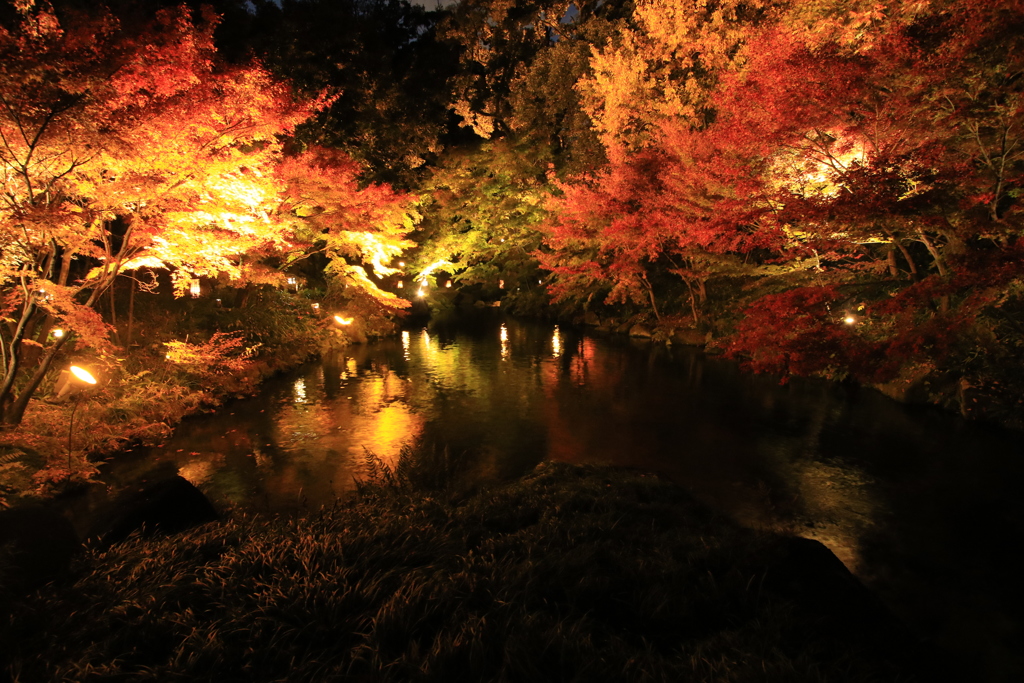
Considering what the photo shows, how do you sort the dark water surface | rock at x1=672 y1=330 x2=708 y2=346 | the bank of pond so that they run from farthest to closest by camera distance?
rock at x1=672 y1=330 x2=708 y2=346, the dark water surface, the bank of pond

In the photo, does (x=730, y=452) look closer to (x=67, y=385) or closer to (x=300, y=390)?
(x=300, y=390)

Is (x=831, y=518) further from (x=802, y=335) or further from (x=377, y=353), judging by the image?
(x=377, y=353)

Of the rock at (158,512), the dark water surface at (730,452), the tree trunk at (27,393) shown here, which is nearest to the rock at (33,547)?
the rock at (158,512)

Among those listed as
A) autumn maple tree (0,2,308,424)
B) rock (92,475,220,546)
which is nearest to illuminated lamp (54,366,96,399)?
autumn maple tree (0,2,308,424)

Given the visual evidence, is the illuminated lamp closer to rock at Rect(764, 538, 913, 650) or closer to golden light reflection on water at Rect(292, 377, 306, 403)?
golden light reflection on water at Rect(292, 377, 306, 403)

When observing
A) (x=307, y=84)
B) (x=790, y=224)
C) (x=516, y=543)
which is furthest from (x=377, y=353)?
(x=516, y=543)

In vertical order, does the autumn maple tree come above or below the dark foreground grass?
above

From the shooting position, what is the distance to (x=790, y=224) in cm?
1016

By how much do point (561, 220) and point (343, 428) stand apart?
11.5 m

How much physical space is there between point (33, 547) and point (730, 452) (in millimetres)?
8766

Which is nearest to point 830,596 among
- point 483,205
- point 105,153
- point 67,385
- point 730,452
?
point 730,452

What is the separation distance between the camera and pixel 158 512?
5023mm

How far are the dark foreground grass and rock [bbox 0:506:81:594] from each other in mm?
179

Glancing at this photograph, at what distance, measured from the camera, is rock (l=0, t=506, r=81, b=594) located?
3.48m
